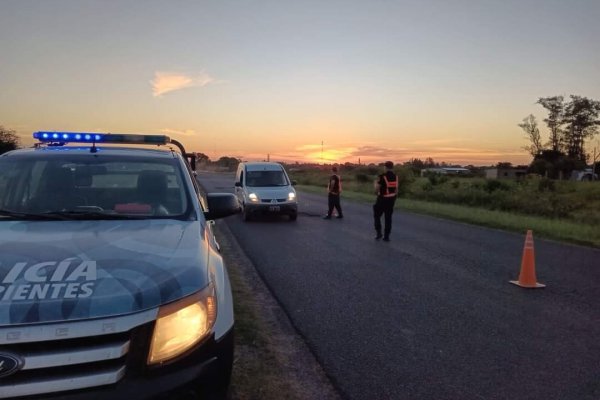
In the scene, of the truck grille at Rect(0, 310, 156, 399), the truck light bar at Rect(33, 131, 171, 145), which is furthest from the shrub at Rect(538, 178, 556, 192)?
the truck grille at Rect(0, 310, 156, 399)

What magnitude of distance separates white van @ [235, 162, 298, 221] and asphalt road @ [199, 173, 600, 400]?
4.59 m

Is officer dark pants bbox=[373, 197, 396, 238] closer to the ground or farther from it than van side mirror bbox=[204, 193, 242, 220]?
closer to the ground

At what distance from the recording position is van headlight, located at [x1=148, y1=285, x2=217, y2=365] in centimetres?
259

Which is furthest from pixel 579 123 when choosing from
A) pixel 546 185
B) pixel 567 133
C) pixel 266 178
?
pixel 266 178

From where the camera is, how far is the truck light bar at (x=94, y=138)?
16.3 ft

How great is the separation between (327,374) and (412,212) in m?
17.5

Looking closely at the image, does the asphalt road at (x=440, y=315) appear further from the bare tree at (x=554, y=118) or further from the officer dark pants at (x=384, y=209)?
the bare tree at (x=554, y=118)

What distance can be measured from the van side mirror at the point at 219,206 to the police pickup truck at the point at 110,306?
0.60m

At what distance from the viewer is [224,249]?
11320 millimetres

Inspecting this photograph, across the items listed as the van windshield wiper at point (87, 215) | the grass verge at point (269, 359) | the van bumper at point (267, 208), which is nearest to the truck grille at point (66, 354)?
the van windshield wiper at point (87, 215)

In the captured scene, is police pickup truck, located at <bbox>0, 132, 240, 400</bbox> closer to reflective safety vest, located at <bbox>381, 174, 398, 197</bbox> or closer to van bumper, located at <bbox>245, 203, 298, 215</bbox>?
reflective safety vest, located at <bbox>381, 174, 398, 197</bbox>

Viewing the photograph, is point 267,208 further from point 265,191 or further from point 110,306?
point 110,306

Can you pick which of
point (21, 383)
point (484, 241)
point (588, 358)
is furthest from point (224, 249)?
point (21, 383)

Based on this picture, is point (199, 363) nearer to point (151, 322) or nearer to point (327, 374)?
point (151, 322)
